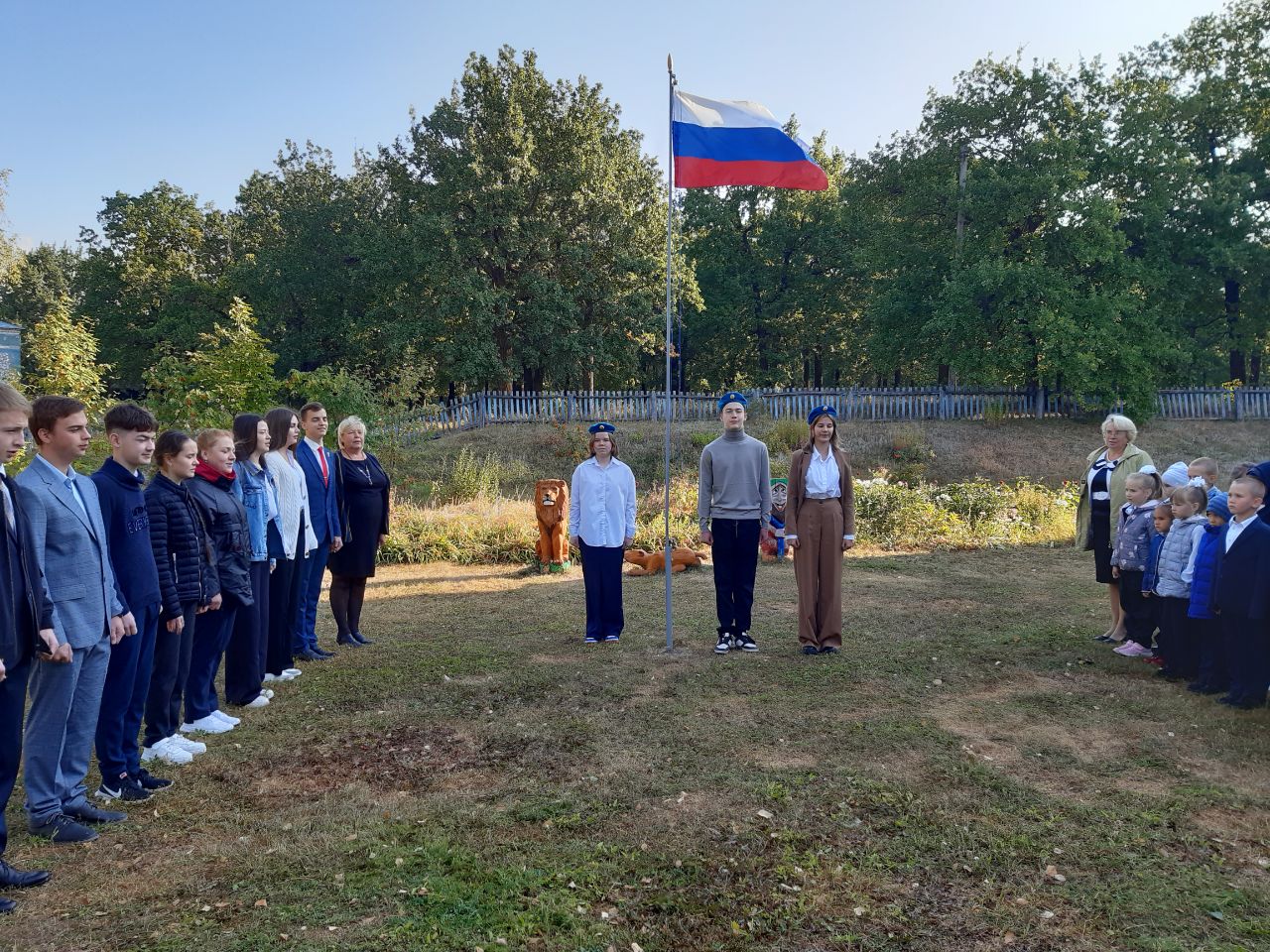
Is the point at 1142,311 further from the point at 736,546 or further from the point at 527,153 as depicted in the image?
the point at 736,546

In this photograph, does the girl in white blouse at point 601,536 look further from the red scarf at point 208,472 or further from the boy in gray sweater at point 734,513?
the red scarf at point 208,472

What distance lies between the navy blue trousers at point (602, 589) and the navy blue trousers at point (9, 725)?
4449 millimetres

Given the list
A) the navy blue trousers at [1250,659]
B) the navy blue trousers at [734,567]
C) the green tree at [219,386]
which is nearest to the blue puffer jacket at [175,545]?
the navy blue trousers at [734,567]

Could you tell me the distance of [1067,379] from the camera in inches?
906

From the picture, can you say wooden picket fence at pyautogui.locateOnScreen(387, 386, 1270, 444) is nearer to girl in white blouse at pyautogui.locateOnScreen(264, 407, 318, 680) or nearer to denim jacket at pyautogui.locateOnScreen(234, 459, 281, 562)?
girl in white blouse at pyautogui.locateOnScreen(264, 407, 318, 680)

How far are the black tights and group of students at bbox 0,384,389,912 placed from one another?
33.0 inches

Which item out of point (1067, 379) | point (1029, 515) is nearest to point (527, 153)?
point (1067, 379)

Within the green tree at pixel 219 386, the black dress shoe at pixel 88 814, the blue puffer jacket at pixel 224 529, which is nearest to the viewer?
the black dress shoe at pixel 88 814

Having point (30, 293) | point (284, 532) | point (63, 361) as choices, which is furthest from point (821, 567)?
point (30, 293)

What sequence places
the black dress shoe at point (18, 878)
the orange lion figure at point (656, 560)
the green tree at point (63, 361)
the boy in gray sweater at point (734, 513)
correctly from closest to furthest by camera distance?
the black dress shoe at point (18, 878) → the boy in gray sweater at point (734, 513) → the orange lion figure at point (656, 560) → the green tree at point (63, 361)

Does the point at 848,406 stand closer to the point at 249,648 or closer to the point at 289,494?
the point at 289,494

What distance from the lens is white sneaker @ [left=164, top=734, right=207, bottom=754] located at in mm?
4516

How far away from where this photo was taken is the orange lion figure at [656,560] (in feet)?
35.9

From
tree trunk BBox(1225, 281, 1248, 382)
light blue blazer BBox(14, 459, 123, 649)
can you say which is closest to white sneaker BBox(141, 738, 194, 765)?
light blue blazer BBox(14, 459, 123, 649)
